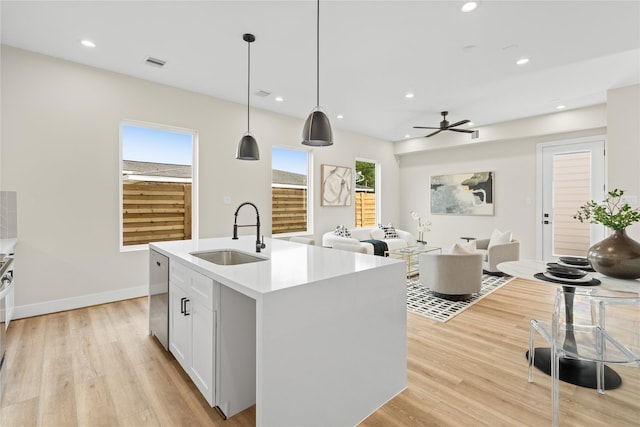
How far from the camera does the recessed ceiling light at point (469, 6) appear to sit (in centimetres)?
254

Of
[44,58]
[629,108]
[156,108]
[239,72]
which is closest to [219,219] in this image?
[156,108]

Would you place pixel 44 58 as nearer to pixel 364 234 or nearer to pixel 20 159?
pixel 20 159

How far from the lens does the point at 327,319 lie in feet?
5.24

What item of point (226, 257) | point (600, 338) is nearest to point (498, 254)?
point (600, 338)

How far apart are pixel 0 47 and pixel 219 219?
294 cm

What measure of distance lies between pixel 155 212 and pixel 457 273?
4.05m

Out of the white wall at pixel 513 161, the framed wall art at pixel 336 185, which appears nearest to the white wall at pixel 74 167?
the framed wall art at pixel 336 185

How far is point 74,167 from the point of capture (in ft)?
11.8

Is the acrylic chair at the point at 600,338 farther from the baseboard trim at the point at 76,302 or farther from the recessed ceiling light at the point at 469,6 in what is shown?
the baseboard trim at the point at 76,302

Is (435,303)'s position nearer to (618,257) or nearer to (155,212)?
(618,257)

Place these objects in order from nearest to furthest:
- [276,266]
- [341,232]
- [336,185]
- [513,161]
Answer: [276,266]
[341,232]
[513,161]
[336,185]

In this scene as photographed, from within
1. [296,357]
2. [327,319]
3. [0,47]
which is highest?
[0,47]

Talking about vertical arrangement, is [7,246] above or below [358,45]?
below

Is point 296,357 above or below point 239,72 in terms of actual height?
below
